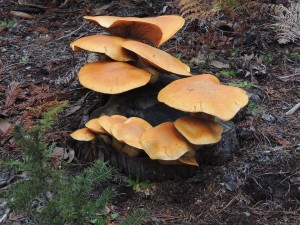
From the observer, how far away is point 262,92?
5.18 meters

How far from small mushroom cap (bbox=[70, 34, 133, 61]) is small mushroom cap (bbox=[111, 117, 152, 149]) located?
26.1 inches

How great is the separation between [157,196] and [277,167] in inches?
44.8

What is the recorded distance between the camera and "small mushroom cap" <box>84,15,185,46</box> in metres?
4.10

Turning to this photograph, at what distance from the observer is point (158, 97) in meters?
3.65

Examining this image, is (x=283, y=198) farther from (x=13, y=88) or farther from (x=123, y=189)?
(x=13, y=88)

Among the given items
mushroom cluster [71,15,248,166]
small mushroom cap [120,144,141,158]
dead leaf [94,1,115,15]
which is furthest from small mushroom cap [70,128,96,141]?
dead leaf [94,1,115,15]

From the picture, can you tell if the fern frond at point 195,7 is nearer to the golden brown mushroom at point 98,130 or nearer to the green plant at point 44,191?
the golden brown mushroom at point 98,130

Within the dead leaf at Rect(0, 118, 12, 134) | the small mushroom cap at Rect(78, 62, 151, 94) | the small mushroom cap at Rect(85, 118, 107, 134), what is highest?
the small mushroom cap at Rect(78, 62, 151, 94)

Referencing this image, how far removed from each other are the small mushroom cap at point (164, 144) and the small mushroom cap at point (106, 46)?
0.89 meters

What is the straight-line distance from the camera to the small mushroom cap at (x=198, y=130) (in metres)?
3.42

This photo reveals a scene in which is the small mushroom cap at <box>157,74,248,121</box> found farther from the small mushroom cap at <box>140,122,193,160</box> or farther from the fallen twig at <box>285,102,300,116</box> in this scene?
the fallen twig at <box>285,102,300,116</box>

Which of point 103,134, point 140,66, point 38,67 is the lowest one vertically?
point 38,67

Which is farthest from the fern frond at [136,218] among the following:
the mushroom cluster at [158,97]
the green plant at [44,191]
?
the mushroom cluster at [158,97]

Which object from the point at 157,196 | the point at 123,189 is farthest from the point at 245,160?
the point at 123,189
